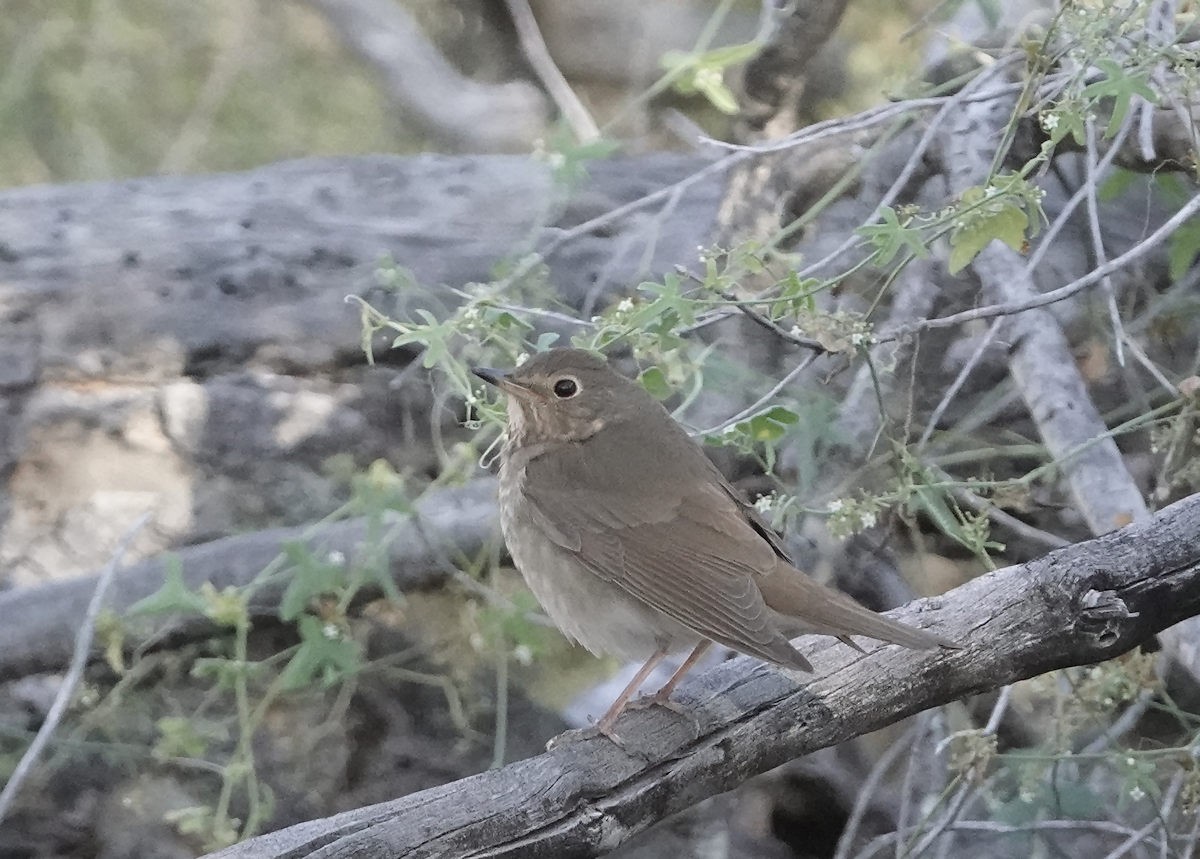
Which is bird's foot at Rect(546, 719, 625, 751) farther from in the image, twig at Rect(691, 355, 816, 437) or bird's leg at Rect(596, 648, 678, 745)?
twig at Rect(691, 355, 816, 437)

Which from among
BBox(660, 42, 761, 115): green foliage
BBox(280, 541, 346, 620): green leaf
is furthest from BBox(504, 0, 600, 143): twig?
BBox(280, 541, 346, 620): green leaf

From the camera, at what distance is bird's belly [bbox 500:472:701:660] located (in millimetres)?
3143

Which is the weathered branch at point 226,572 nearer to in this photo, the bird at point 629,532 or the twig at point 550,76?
the bird at point 629,532

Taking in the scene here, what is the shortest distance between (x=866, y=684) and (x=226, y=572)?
7.34ft

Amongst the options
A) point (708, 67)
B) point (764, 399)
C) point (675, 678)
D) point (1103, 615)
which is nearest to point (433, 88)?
point (708, 67)

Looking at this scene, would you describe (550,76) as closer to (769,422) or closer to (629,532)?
(769,422)

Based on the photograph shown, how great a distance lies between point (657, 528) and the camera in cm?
314

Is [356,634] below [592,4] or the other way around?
below

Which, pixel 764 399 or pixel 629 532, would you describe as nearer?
pixel 629 532

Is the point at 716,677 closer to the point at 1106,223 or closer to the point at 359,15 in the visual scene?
the point at 1106,223

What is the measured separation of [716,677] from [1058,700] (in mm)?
1075

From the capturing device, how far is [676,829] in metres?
4.32

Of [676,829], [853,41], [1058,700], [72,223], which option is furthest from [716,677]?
[853,41]

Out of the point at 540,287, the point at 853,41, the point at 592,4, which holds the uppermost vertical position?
the point at 592,4
